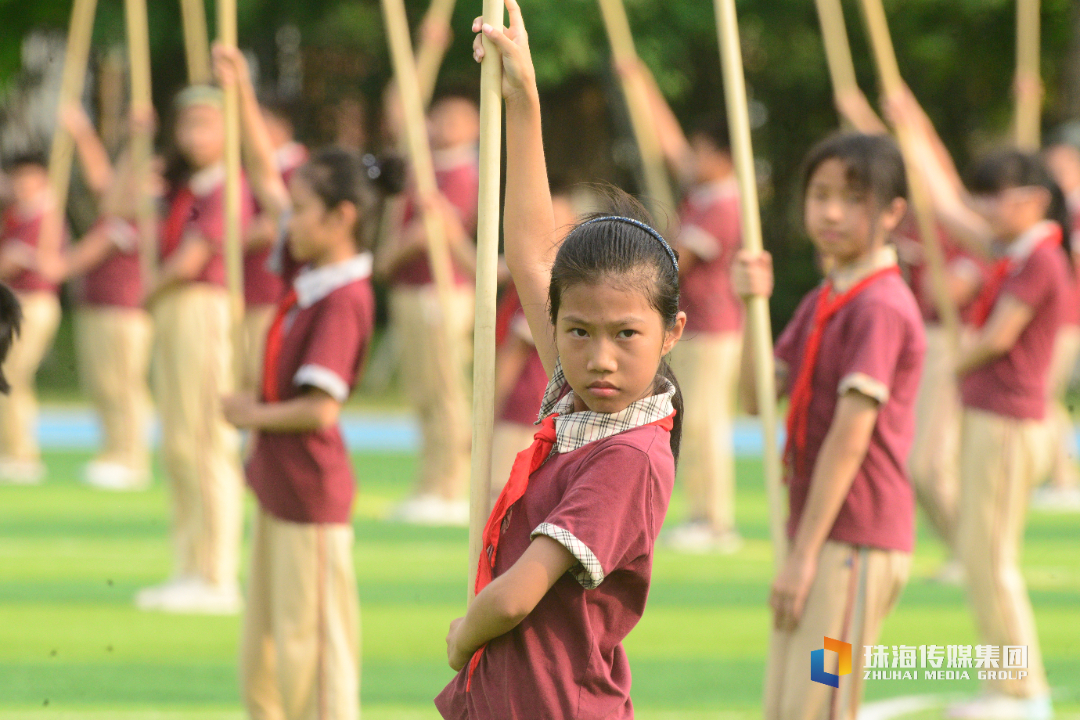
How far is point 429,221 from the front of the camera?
25.2 ft

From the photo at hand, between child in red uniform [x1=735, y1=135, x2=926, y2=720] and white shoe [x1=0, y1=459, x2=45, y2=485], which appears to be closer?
child in red uniform [x1=735, y1=135, x2=926, y2=720]

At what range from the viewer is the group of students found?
244 centimetres

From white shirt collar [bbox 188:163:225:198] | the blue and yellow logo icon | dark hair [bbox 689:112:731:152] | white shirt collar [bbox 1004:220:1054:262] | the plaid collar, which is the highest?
dark hair [bbox 689:112:731:152]

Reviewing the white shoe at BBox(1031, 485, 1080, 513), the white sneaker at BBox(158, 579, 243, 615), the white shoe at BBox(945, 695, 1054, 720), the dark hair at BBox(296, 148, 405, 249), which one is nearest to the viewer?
the dark hair at BBox(296, 148, 405, 249)

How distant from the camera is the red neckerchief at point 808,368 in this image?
3778 millimetres

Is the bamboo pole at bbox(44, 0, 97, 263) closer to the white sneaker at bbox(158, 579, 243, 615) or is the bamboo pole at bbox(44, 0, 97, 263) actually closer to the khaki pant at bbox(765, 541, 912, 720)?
the white sneaker at bbox(158, 579, 243, 615)

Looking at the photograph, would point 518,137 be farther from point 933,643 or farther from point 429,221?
point 429,221

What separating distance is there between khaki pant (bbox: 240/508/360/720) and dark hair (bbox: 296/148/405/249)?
0.90 metres

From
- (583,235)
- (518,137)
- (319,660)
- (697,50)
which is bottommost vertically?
(319,660)

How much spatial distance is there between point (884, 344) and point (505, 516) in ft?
4.80

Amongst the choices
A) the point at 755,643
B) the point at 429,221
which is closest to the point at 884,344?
the point at 755,643

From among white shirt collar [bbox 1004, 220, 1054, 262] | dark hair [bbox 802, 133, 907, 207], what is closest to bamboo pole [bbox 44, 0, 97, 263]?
white shirt collar [bbox 1004, 220, 1054, 262]

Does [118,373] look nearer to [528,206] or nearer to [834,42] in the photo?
[834,42]

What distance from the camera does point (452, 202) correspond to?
9188mm
